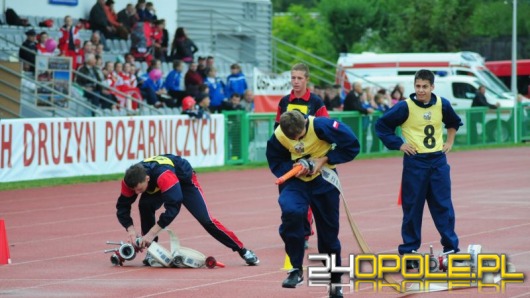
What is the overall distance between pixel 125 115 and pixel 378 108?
924 cm

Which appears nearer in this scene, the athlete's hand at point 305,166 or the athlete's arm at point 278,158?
the athlete's hand at point 305,166

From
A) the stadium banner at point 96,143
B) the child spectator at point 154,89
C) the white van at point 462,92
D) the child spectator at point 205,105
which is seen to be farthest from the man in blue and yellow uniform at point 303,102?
the white van at point 462,92

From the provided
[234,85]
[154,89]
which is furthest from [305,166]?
[234,85]

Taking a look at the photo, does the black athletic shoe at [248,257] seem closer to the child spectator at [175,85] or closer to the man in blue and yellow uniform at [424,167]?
the man in blue and yellow uniform at [424,167]

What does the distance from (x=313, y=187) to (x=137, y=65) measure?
2150cm

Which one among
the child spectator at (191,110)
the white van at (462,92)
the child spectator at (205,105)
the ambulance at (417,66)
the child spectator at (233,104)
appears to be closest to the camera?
the child spectator at (191,110)

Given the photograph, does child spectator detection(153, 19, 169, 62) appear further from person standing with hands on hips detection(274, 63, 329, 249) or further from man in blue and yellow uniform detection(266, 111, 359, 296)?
man in blue and yellow uniform detection(266, 111, 359, 296)

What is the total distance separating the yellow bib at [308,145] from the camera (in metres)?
10.4

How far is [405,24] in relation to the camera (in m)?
59.6

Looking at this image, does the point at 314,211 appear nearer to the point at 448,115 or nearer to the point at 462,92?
the point at 448,115

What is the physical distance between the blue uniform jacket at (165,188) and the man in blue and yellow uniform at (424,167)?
7.47 feet

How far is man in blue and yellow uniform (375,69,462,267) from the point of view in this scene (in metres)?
12.2

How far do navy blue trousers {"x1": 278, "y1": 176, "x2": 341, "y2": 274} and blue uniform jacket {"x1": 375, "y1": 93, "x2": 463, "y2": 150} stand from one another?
→ 210 centimetres

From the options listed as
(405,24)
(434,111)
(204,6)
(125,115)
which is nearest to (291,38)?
(405,24)
